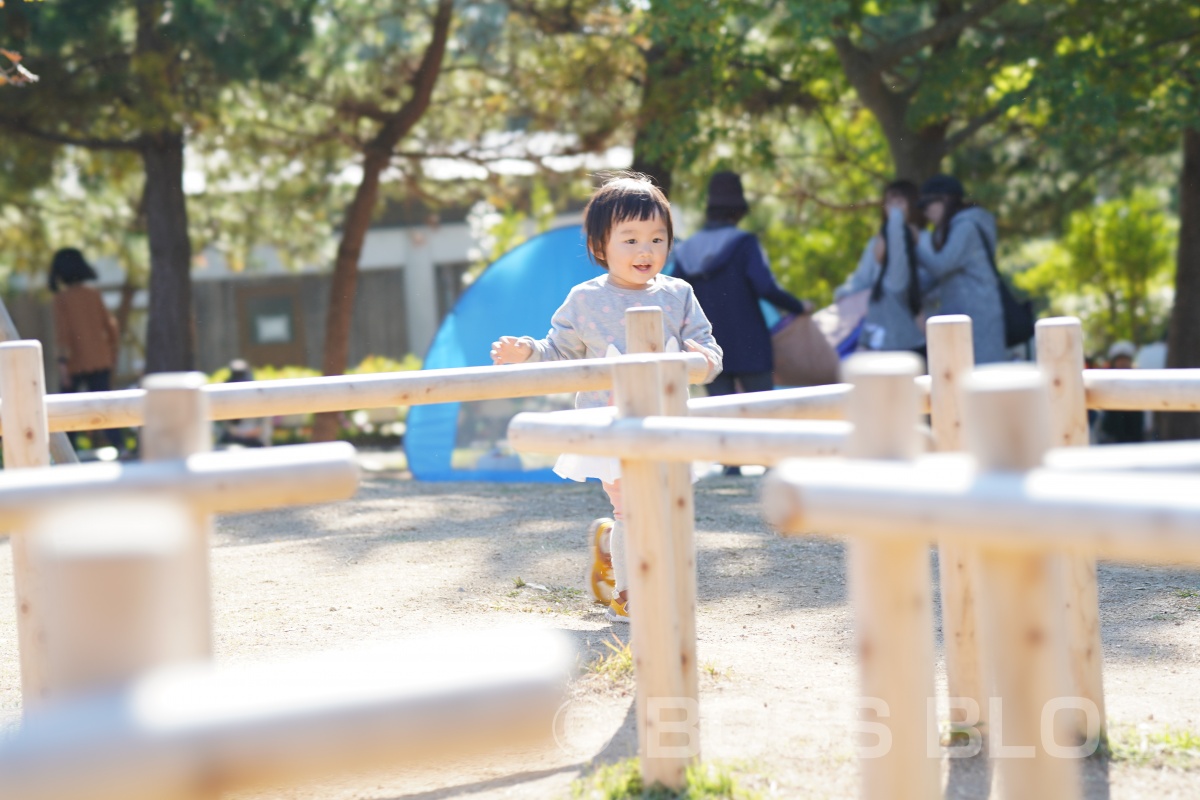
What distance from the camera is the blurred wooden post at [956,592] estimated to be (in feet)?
9.66

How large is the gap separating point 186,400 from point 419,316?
20958mm

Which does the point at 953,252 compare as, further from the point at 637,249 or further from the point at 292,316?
the point at 292,316

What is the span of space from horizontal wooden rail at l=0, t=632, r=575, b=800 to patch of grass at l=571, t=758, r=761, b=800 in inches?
56.4

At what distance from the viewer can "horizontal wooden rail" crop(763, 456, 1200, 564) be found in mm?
1332

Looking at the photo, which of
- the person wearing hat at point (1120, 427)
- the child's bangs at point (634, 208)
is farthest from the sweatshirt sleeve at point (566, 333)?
the person wearing hat at point (1120, 427)

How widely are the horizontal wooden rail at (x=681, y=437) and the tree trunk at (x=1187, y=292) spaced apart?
9.18 meters

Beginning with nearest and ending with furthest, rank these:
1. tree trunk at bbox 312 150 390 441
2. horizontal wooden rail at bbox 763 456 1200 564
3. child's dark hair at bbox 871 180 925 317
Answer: horizontal wooden rail at bbox 763 456 1200 564
child's dark hair at bbox 871 180 925 317
tree trunk at bbox 312 150 390 441

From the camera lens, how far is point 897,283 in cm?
758

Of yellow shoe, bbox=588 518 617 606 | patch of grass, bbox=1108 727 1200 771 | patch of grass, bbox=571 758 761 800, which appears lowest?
patch of grass, bbox=1108 727 1200 771

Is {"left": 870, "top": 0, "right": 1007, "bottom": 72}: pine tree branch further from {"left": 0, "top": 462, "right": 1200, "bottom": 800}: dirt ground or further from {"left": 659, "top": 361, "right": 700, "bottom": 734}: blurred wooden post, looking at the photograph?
{"left": 659, "top": 361, "right": 700, "bottom": 734}: blurred wooden post

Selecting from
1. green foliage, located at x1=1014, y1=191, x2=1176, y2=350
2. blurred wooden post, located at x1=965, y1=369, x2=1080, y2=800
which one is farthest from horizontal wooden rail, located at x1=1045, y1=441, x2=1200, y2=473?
green foliage, located at x1=1014, y1=191, x2=1176, y2=350

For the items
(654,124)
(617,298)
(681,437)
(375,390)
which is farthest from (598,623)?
(654,124)

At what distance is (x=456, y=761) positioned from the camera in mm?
3152

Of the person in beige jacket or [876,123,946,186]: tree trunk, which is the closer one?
the person in beige jacket
